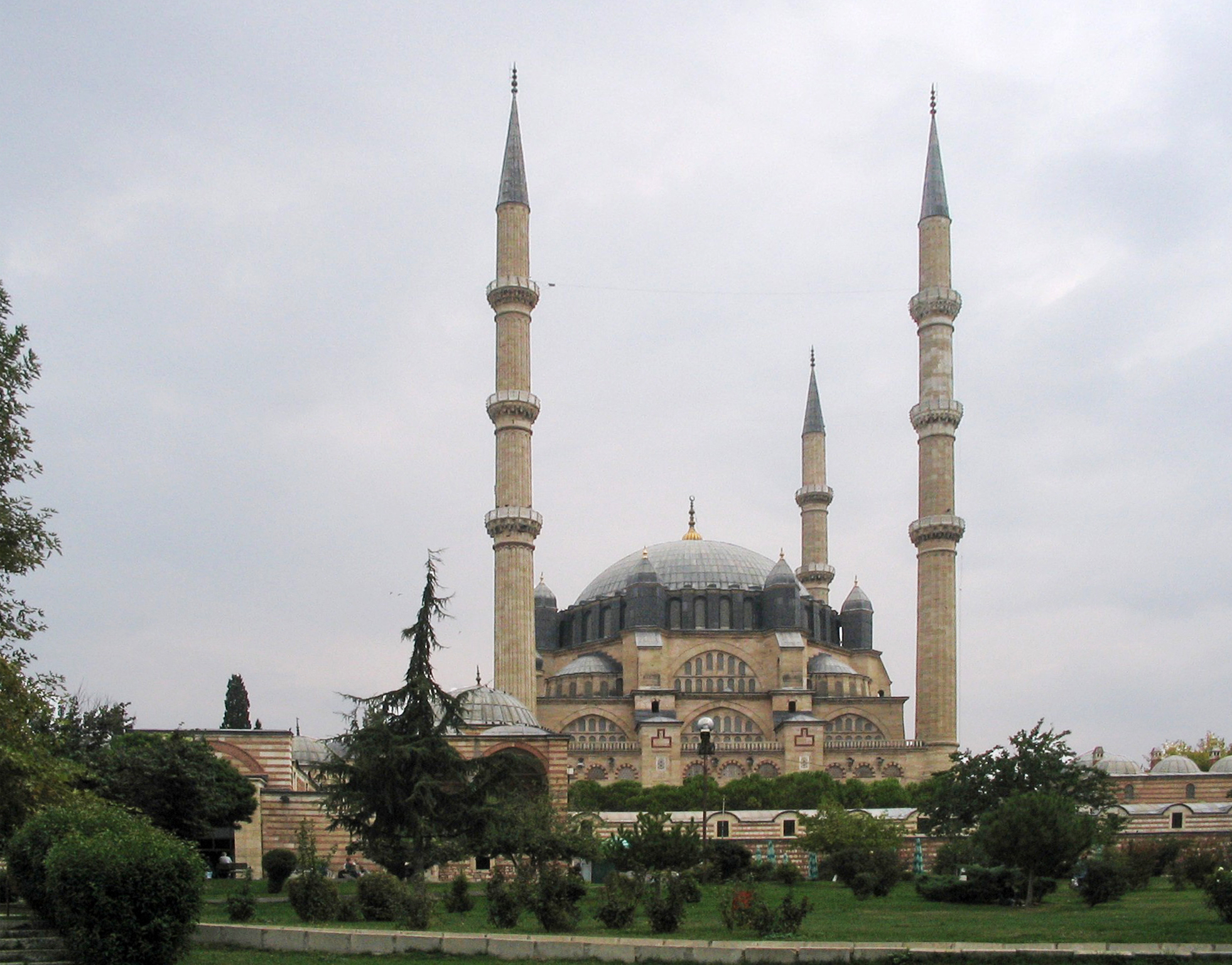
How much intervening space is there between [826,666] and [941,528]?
9682 mm

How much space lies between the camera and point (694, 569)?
61156 millimetres

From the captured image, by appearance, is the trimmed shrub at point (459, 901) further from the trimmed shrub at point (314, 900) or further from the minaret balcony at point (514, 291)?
the minaret balcony at point (514, 291)

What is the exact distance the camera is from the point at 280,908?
21109 millimetres

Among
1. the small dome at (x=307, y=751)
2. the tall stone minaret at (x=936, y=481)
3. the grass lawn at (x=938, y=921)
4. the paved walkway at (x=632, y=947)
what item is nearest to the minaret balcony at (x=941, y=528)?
the tall stone minaret at (x=936, y=481)

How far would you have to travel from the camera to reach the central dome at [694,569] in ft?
198

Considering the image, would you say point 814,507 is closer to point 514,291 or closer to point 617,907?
point 514,291

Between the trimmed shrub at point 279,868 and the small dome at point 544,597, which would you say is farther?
the small dome at point 544,597

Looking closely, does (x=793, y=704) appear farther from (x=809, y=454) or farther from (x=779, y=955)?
(x=779, y=955)

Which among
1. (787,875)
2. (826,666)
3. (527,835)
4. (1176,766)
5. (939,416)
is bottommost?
(1176,766)

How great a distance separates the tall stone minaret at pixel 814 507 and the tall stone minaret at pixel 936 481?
35.4 ft

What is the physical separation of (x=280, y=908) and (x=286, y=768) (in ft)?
44.5

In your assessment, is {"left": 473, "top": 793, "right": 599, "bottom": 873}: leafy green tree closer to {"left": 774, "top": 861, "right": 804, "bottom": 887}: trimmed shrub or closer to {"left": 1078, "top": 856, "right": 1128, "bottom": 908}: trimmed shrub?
{"left": 774, "top": 861, "right": 804, "bottom": 887}: trimmed shrub

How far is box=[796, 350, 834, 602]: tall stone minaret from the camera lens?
6241 centimetres

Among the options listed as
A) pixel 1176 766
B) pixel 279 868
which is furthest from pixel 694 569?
pixel 279 868
